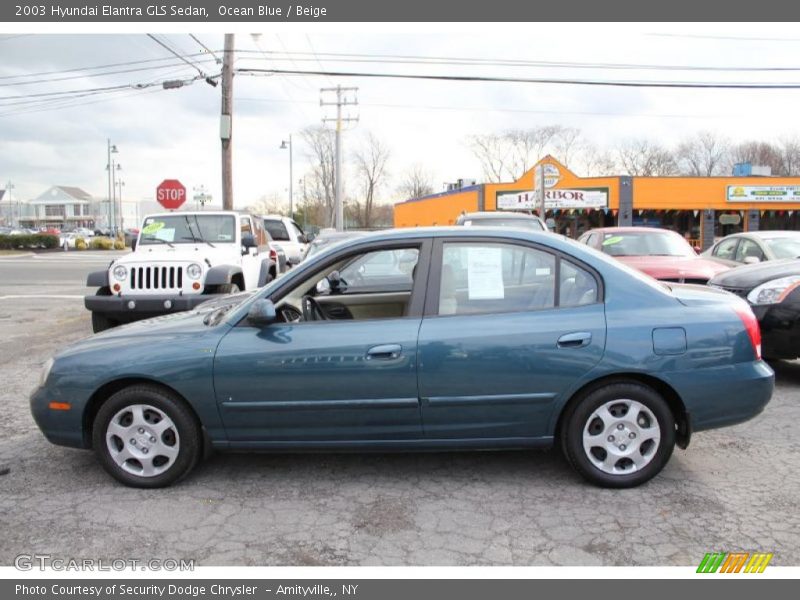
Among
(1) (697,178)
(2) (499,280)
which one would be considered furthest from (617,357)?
(1) (697,178)

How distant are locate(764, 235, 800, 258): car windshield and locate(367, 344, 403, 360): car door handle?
23.1 feet

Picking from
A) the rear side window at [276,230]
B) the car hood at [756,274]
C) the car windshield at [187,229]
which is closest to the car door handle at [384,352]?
the car hood at [756,274]

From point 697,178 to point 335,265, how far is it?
32377 millimetres

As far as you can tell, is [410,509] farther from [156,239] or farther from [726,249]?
[726,249]

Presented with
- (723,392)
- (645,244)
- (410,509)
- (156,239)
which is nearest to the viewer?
(410,509)

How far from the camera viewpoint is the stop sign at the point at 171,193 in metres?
17.1

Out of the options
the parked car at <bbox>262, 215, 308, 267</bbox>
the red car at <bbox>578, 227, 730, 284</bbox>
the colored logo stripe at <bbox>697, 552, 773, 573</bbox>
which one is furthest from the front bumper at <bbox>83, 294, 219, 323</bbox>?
the parked car at <bbox>262, 215, 308, 267</bbox>

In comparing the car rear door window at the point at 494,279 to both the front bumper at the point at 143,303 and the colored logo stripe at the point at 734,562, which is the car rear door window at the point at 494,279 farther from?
the front bumper at the point at 143,303

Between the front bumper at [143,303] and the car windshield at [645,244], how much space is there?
612cm

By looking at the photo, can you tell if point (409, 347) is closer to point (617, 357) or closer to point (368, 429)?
point (368, 429)

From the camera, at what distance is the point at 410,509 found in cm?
352

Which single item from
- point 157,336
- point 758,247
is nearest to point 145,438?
point 157,336

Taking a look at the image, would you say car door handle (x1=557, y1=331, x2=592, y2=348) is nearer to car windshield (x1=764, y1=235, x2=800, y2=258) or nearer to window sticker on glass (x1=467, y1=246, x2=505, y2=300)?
window sticker on glass (x1=467, y1=246, x2=505, y2=300)

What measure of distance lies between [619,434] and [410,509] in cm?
131
